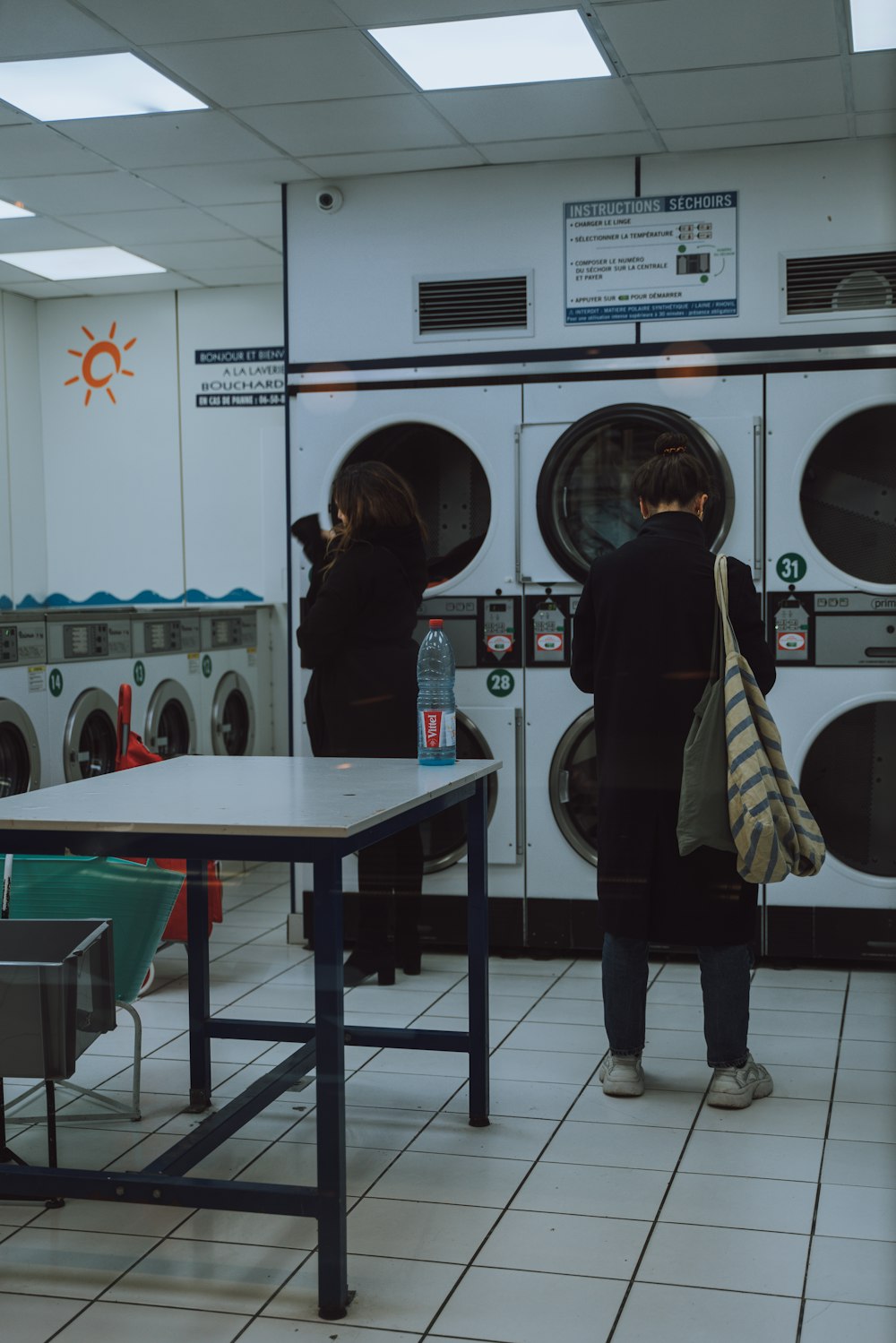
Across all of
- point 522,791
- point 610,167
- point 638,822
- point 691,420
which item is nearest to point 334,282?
point 610,167

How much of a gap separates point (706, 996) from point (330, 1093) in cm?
Answer: 124

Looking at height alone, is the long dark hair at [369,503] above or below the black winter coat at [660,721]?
above

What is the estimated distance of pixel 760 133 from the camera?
14.4ft

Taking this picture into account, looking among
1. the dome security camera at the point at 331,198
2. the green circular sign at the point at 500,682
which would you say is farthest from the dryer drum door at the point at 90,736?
the dome security camera at the point at 331,198

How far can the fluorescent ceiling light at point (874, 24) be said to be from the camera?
351cm

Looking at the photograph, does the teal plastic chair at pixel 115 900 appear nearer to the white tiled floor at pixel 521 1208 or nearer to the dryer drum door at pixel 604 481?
the white tiled floor at pixel 521 1208

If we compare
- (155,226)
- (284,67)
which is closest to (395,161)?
(284,67)

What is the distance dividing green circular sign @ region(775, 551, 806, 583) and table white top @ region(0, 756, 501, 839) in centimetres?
160

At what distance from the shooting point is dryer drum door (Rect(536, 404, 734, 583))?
4559mm

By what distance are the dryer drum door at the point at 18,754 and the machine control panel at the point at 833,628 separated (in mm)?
2492

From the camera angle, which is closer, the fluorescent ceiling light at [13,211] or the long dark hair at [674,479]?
the long dark hair at [674,479]

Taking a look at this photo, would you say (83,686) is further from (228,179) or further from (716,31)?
(716,31)

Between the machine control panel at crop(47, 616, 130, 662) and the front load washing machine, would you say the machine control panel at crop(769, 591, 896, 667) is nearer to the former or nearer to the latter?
the front load washing machine

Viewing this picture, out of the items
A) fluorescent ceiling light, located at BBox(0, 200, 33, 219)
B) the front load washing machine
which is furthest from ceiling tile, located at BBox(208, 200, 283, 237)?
the front load washing machine
